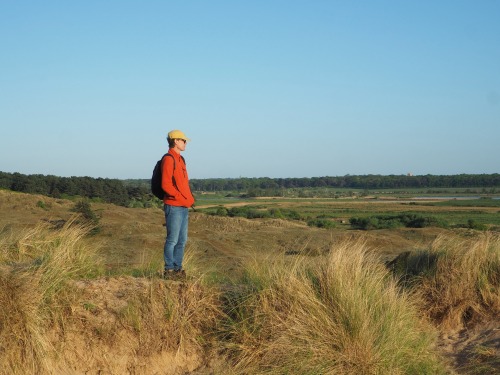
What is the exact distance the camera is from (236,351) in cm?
608

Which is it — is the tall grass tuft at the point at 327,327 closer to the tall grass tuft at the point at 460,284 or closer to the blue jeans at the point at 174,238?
the blue jeans at the point at 174,238

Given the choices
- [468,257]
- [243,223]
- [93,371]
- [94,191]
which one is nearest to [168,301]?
[93,371]

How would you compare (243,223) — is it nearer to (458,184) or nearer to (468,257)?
(468,257)

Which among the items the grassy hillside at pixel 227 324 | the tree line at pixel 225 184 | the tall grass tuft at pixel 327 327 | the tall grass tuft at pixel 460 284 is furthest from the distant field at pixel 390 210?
the tall grass tuft at pixel 327 327

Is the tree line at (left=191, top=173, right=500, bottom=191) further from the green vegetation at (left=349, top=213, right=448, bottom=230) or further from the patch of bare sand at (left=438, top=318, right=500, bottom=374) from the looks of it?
the patch of bare sand at (left=438, top=318, right=500, bottom=374)

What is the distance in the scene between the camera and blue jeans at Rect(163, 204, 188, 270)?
7.27 metres

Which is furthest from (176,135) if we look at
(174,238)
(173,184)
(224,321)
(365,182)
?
(365,182)

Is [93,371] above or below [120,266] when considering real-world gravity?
below

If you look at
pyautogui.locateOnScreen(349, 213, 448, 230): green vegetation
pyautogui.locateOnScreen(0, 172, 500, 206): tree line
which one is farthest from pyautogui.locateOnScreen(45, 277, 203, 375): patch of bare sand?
pyautogui.locateOnScreen(349, 213, 448, 230): green vegetation

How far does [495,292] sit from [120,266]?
535 centimetres

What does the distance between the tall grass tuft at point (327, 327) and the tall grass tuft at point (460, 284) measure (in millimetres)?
1330

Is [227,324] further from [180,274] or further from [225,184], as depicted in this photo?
[225,184]

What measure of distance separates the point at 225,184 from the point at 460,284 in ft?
440

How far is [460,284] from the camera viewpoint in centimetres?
796
